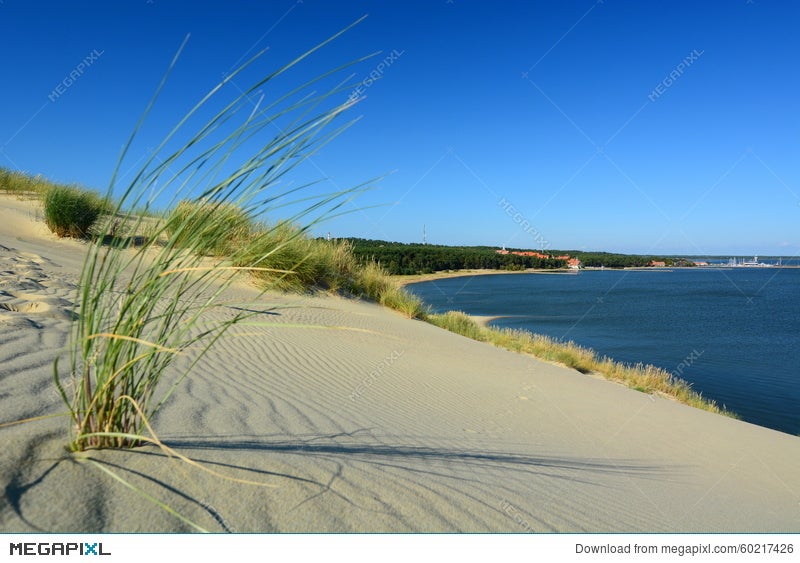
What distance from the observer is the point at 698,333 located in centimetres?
2255

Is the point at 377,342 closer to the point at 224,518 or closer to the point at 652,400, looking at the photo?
the point at 652,400

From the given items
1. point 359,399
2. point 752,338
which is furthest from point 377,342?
point 752,338

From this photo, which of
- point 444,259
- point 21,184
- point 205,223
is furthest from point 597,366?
point 444,259

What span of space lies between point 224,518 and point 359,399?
8.00 ft

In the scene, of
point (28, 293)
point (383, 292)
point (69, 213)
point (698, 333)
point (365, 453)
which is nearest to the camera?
point (365, 453)

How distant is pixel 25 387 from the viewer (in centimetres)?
249

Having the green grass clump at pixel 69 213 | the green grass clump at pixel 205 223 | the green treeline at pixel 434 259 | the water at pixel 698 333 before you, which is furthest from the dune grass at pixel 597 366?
the green treeline at pixel 434 259

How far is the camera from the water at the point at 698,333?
1291cm

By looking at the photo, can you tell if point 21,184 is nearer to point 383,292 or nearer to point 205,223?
point 383,292

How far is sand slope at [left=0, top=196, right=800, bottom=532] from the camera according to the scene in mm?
1649
